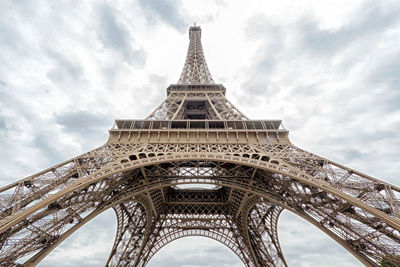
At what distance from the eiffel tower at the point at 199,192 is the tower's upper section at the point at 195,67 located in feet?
1.41

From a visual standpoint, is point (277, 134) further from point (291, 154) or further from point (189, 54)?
point (189, 54)

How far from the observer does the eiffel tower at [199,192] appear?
7930 millimetres

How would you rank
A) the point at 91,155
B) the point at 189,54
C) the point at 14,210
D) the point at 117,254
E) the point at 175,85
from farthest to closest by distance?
the point at 189,54, the point at 175,85, the point at 117,254, the point at 91,155, the point at 14,210

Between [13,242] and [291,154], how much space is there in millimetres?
13415

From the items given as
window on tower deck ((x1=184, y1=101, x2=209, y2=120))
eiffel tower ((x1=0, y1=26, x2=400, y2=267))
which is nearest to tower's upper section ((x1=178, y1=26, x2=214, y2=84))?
eiffel tower ((x1=0, y1=26, x2=400, y2=267))

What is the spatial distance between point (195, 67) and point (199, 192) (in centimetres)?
1446

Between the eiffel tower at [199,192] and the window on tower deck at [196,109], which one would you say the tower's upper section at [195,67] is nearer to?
the eiffel tower at [199,192]

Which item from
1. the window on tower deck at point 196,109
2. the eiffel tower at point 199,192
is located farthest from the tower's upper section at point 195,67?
the window on tower deck at point 196,109

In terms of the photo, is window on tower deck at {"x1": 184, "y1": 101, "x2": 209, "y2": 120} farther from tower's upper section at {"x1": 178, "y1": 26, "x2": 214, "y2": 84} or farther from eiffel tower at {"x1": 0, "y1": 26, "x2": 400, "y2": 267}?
tower's upper section at {"x1": 178, "y1": 26, "x2": 214, "y2": 84}

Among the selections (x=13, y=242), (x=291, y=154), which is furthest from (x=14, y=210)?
(x=291, y=154)

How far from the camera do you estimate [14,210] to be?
7.23 metres

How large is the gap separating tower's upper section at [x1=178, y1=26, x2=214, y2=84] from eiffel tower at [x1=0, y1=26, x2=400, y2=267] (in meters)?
0.43

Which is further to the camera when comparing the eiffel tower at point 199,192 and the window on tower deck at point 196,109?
the window on tower deck at point 196,109

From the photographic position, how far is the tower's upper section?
71.1 feet
